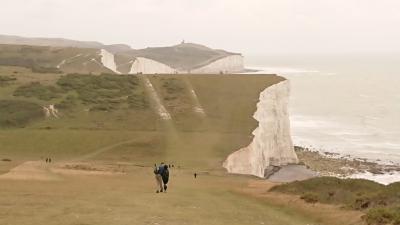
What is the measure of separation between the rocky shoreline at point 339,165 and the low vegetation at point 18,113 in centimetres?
3709

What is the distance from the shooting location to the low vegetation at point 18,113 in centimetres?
6412

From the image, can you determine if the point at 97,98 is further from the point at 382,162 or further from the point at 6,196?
the point at 6,196

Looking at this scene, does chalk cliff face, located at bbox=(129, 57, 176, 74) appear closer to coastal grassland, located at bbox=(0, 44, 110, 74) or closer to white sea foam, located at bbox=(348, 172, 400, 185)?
coastal grassland, located at bbox=(0, 44, 110, 74)

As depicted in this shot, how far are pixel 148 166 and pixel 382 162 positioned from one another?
4265 centimetres

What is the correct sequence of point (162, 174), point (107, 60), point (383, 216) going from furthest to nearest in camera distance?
point (107, 60) < point (162, 174) < point (383, 216)

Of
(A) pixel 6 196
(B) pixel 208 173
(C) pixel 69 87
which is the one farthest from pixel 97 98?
(A) pixel 6 196

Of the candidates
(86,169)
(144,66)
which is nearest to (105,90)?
(86,169)

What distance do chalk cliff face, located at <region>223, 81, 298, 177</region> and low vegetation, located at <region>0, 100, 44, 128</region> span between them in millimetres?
28333

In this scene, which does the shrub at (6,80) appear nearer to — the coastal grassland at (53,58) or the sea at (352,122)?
the coastal grassland at (53,58)

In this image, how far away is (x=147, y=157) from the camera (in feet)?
169

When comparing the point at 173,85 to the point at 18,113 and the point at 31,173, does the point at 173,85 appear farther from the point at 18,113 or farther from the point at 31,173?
the point at 31,173

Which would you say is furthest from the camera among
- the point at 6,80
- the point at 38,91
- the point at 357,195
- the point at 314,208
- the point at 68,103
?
the point at 6,80

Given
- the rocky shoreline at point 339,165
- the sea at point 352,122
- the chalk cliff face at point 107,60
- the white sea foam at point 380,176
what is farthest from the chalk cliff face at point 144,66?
the white sea foam at point 380,176

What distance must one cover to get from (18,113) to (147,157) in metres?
23.9
